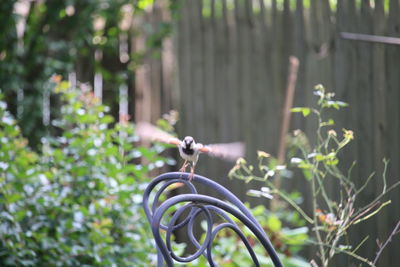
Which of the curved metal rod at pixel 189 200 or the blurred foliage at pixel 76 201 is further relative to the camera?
the blurred foliage at pixel 76 201

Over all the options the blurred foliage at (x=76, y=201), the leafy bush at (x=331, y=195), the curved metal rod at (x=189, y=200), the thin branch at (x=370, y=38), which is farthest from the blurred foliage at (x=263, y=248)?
the curved metal rod at (x=189, y=200)

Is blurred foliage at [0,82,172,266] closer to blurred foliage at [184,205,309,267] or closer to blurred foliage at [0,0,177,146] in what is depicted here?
blurred foliage at [184,205,309,267]

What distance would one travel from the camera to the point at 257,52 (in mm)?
3598

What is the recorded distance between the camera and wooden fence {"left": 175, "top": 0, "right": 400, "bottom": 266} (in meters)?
2.65

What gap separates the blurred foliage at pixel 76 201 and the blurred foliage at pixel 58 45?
140cm

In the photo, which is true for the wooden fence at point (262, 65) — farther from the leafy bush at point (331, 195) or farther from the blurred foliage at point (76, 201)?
the blurred foliage at point (76, 201)

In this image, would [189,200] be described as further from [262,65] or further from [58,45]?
[58,45]

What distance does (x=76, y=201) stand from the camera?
2785mm

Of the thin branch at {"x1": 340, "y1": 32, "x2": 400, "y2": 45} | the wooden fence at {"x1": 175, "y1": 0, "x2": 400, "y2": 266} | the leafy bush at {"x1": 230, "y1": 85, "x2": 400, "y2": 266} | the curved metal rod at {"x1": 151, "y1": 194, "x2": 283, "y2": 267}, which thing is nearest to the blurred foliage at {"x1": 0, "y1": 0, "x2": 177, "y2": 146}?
the wooden fence at {"x1": 175, "y1": 0, "x2": 400, "y2": 266}

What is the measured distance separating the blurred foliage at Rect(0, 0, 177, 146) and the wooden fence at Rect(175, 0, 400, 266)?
1.89 feet

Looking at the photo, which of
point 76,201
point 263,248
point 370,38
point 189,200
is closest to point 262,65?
point 370,38

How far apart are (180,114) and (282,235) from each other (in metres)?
1.18

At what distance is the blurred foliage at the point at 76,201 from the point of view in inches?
99.3

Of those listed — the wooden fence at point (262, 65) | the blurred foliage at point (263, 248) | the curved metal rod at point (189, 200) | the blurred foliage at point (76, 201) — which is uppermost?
the wooden fence at point (262, 65)
